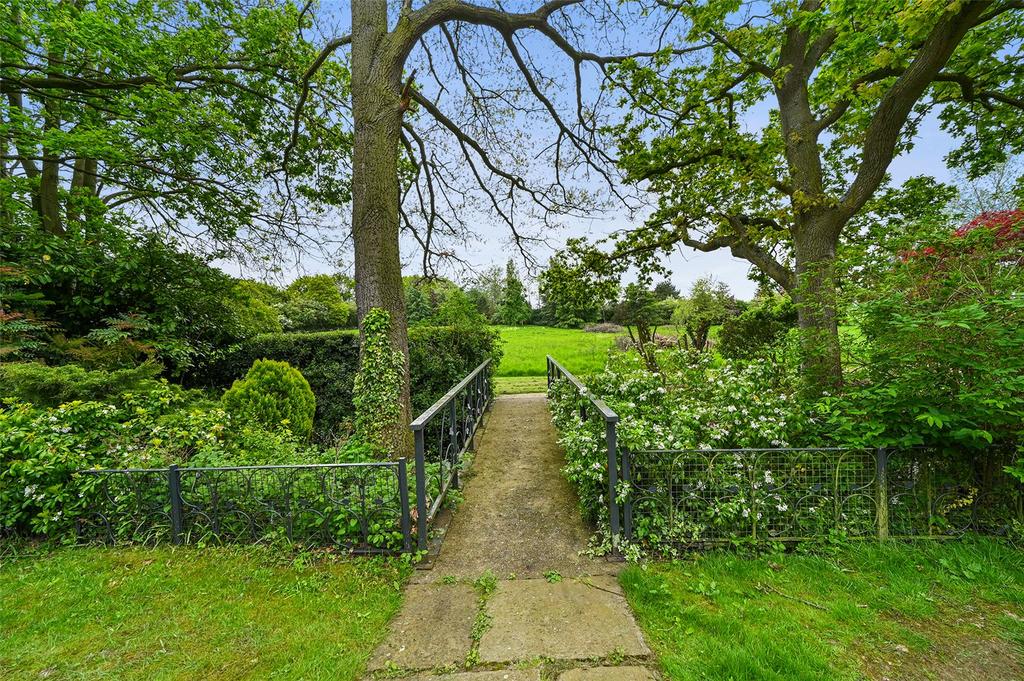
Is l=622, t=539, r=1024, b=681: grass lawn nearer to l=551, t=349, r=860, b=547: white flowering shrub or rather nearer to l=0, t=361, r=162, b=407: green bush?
l=551, t=349, r=860, b=547: white flowering shrub

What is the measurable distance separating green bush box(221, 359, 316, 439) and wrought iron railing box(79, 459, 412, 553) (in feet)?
7.76

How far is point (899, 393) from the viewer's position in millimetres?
2979

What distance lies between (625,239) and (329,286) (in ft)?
64.9

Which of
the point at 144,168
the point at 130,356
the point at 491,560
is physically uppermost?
the point at 144,168

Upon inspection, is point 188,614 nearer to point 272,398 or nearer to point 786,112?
point 272,398

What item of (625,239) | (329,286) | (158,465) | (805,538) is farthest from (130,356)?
(329,286)

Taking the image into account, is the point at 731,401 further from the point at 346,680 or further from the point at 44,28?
the point at 44,28

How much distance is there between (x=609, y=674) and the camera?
6.18 feet

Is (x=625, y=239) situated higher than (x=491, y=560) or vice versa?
(x=625, y=239)

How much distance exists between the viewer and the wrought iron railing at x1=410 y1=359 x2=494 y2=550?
2961mm

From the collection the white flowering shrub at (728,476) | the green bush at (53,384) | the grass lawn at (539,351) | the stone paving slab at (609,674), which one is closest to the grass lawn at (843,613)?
the stone paving slab at (609,674)

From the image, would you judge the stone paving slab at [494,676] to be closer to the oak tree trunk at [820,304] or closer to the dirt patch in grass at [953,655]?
the dirt patch in grass at [953,655]

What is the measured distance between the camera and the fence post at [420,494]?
2.91 metres

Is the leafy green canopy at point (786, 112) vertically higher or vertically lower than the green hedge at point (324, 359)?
higher
